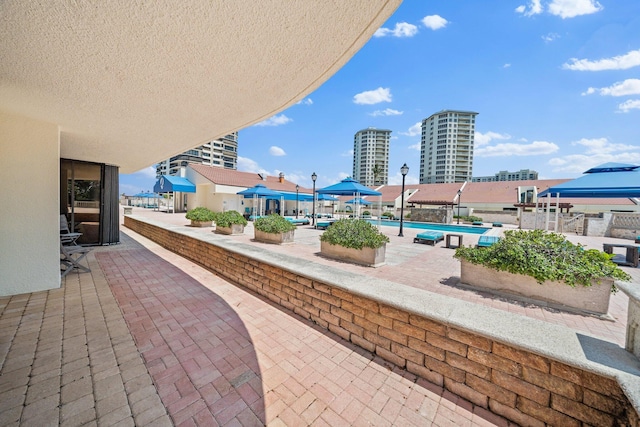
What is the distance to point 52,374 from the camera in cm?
212

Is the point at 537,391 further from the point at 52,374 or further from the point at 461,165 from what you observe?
the point at 461,165

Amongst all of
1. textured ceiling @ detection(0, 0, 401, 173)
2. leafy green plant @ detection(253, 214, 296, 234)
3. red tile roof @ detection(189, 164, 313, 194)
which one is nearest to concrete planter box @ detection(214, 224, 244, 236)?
leafy green plant @ detection(253, 214, 296, 234)

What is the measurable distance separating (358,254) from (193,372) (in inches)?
175

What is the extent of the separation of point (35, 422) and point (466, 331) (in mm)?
3206

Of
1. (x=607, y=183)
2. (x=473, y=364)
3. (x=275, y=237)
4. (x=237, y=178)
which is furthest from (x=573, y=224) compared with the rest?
(x=237, y=178)

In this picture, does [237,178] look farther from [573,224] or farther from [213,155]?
[213,155]

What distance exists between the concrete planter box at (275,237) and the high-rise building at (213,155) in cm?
6517

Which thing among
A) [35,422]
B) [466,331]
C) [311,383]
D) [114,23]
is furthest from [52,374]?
[466,331]

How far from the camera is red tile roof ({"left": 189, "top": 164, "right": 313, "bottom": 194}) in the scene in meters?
22.7

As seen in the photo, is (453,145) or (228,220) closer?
(228,220)

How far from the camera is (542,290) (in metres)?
3.85

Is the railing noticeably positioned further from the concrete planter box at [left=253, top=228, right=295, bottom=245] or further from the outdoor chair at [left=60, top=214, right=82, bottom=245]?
the outdoor chair at [left=60, top=214, right=82, bottom=245]

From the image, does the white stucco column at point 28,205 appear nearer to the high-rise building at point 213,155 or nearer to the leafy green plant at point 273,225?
the leafy green plant at point 273,225

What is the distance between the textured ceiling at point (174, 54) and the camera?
5.54 feet
